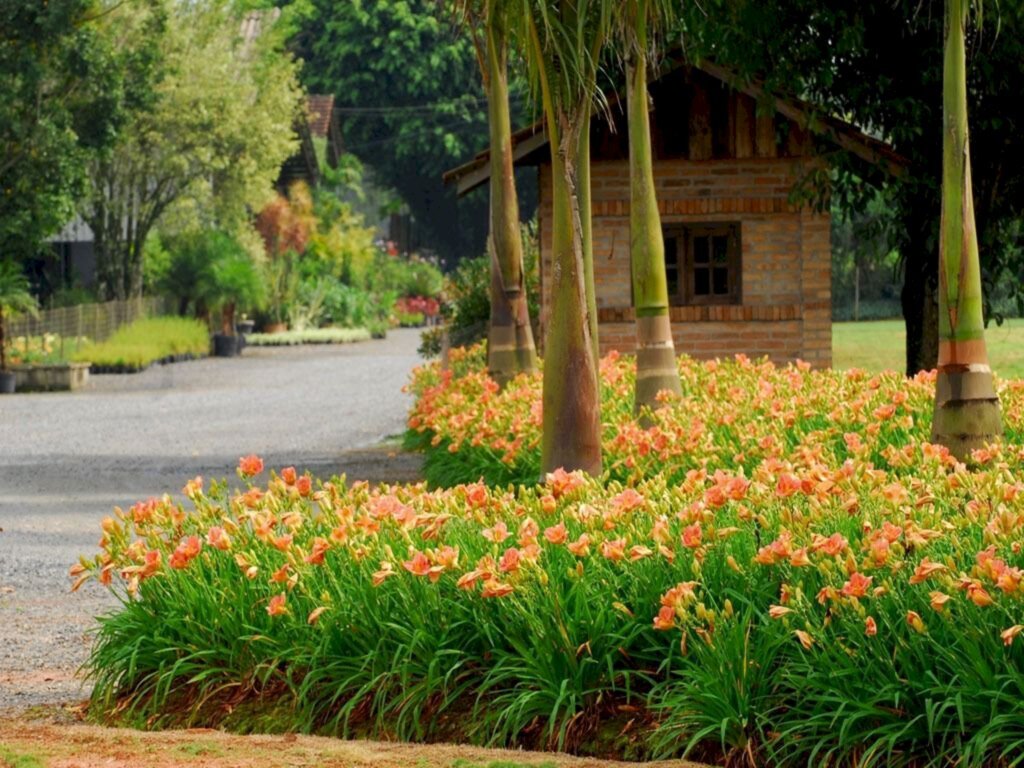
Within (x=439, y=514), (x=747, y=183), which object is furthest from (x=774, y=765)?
(x=747, y=183)

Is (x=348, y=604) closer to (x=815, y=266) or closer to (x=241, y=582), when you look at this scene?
(x=241, y=582)

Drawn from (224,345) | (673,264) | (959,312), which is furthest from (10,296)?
(959,312)

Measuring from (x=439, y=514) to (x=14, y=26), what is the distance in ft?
77.8

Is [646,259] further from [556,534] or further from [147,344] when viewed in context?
[147,344]

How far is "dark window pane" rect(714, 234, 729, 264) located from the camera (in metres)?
21.8

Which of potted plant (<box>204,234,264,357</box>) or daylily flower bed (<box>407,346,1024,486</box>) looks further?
potted plant (<box>204,234,264,357</box>)

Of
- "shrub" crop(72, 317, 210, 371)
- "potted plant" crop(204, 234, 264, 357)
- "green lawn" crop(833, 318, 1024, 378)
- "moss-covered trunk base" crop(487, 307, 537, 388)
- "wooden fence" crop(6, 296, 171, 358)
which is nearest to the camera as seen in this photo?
"moss-covered trunk base" crop(487, 307, 537, 388)

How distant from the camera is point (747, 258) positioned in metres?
21.5

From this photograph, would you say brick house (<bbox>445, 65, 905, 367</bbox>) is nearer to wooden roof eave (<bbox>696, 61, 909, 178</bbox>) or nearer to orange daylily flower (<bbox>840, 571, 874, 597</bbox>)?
wooden roof eave (<bbox>696, 61, 909, 178</bbox>)

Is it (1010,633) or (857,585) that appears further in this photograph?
(857,585)

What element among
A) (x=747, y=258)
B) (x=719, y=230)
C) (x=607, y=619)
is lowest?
(x=607, y=619)

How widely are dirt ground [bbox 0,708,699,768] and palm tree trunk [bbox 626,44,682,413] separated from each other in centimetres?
775

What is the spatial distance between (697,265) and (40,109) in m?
12.6

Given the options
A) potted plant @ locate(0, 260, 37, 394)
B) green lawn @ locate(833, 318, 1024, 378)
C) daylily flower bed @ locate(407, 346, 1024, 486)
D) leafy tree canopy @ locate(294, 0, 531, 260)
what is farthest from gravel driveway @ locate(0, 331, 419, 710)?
leafy tree canopy @ locate(294, 0, 531, 260)
